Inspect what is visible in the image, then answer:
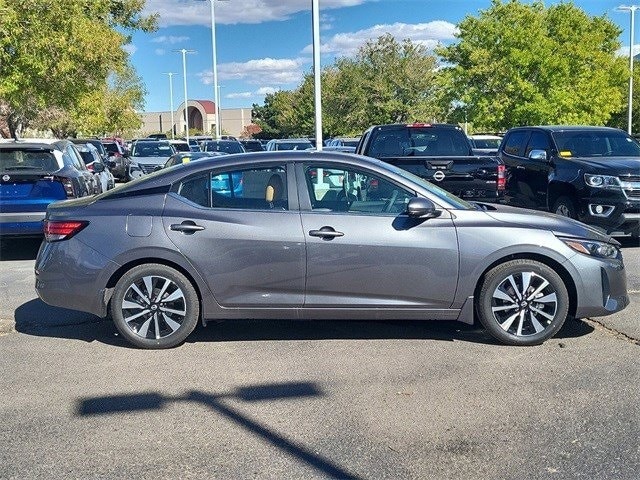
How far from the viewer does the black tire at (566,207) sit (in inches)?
416

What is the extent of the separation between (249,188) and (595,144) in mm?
7526

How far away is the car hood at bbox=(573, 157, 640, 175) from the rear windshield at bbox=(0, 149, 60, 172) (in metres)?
7.57

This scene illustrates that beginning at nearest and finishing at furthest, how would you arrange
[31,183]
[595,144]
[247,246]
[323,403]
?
[323,403], [247,246], [31,183], [595,144]

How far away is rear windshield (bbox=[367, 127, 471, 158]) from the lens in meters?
11.0

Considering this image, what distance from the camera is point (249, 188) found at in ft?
19.4

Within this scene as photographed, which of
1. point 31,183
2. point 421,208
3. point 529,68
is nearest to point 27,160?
point 31,183

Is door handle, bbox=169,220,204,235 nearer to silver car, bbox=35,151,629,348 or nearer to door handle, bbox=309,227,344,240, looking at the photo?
silver car, bbox=35,151,629,348

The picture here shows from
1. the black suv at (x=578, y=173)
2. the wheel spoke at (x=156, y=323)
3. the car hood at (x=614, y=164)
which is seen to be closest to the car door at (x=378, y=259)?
the wheel spoke at (x=156, y=323)

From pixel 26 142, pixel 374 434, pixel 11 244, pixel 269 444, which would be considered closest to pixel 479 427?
pixel 374 434

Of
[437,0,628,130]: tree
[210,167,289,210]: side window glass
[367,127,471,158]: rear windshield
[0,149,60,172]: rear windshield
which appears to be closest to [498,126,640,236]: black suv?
[367,127,471,158]: rear windshield

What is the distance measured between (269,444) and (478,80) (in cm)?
2867

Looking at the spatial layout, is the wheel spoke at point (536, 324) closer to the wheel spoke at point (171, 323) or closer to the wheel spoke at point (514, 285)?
the wheel spoke at point (514, 285)

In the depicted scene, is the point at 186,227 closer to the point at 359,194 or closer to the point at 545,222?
the point at 359,194

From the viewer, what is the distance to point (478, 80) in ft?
101
